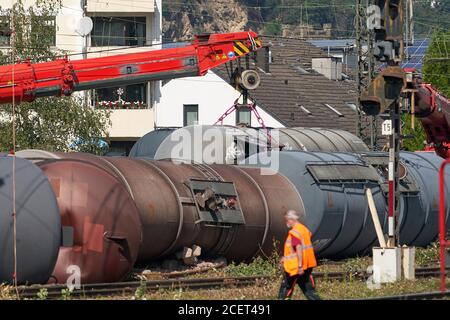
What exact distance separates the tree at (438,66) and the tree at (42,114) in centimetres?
2692

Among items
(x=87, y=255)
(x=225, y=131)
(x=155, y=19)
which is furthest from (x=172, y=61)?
(x=155, y=19)

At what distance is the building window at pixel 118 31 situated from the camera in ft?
194

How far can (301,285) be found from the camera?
17.7 metres

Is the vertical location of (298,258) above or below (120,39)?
below

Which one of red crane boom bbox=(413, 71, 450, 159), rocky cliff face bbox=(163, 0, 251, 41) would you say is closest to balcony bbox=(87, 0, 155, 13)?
red crane boom bbox=(413, 71, 450, 159)

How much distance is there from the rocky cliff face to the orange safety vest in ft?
463

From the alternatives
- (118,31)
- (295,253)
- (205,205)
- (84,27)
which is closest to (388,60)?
(205,205)

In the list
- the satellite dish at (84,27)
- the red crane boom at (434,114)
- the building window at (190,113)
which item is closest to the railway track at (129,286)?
the red crane boom at (434,114)

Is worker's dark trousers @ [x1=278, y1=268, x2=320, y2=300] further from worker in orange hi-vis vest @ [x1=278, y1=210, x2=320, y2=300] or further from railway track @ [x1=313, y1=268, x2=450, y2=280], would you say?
railway track @ [x1=313, y1=268, x2=450, y2=280]

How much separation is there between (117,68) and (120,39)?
30205 mm

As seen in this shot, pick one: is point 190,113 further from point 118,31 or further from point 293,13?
point 293,13

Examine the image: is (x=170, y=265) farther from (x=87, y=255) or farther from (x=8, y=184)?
(x=8, y=184)

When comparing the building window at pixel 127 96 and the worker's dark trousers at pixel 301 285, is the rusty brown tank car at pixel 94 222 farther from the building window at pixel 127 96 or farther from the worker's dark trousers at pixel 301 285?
the building window at pixel 127 96

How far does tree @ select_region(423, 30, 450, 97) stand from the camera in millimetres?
64062
